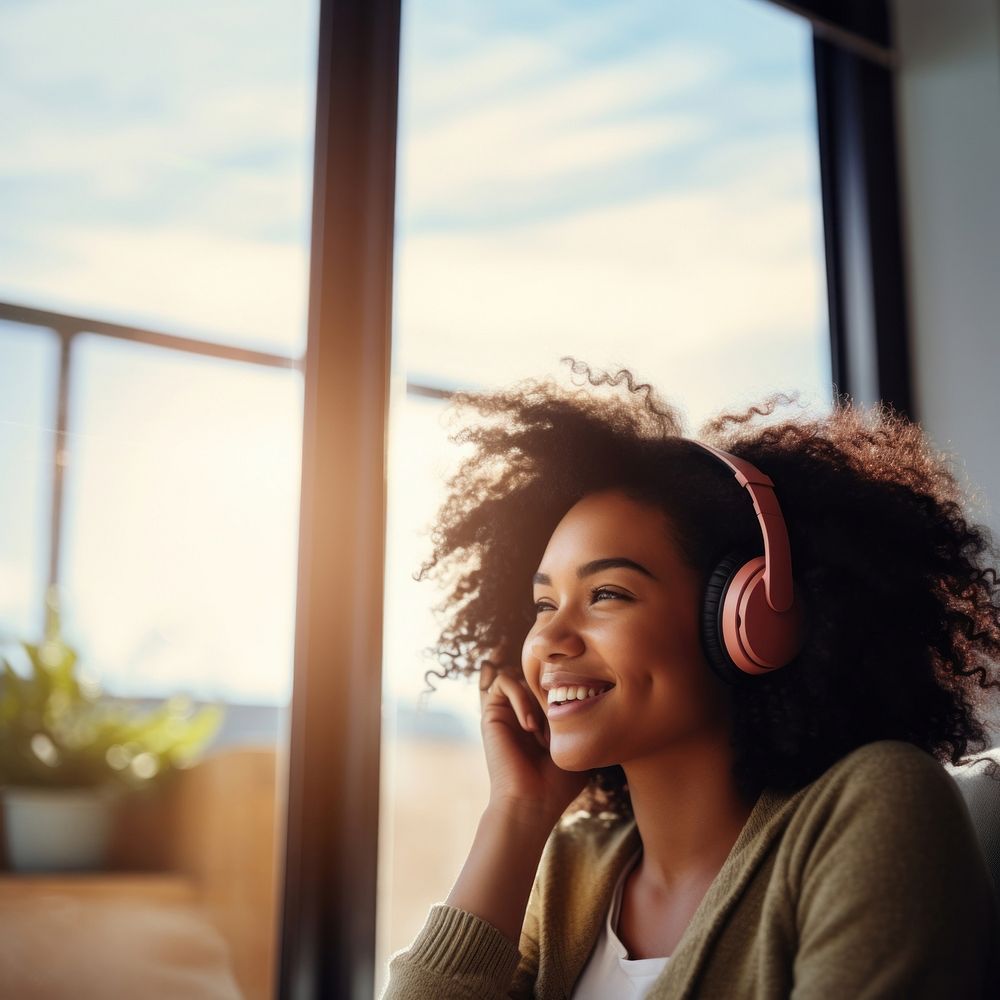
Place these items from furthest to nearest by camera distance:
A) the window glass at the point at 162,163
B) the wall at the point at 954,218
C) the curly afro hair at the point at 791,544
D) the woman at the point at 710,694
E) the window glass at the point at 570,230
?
1. the wall at the point at 954,218
2. the window glass at the point at 570,230
3. the window glass at the point at 162,163
4. the curly afro hair at the point at 791,544
5. the woman at the point at 710,694

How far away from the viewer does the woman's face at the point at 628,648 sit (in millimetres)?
1117

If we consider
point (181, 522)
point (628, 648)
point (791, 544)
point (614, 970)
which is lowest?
point (614, 970)

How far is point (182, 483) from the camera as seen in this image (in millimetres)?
1749

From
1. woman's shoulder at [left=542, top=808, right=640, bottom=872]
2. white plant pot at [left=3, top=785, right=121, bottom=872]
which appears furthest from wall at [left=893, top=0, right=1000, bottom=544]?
white plant pot at [left=3, top=785, right=121, bottom=872]

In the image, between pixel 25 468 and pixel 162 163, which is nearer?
pixel 25 468

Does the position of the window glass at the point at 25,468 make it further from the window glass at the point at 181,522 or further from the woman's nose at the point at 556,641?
the woman's nose at the point at 556,641

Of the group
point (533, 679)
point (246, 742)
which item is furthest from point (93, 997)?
point (533, 679)

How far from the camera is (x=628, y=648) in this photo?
1114 millimetres

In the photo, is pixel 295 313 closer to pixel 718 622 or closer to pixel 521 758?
pixel 521 758

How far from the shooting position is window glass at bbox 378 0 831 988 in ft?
6.04

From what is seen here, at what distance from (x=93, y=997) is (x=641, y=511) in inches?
41.9

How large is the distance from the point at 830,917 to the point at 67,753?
3.75ft

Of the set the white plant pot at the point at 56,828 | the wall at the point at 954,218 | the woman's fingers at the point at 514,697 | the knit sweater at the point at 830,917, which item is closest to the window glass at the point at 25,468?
the white plant pot at the point at 56,828

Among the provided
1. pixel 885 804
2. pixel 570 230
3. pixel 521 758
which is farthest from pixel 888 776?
pixel 570 230
